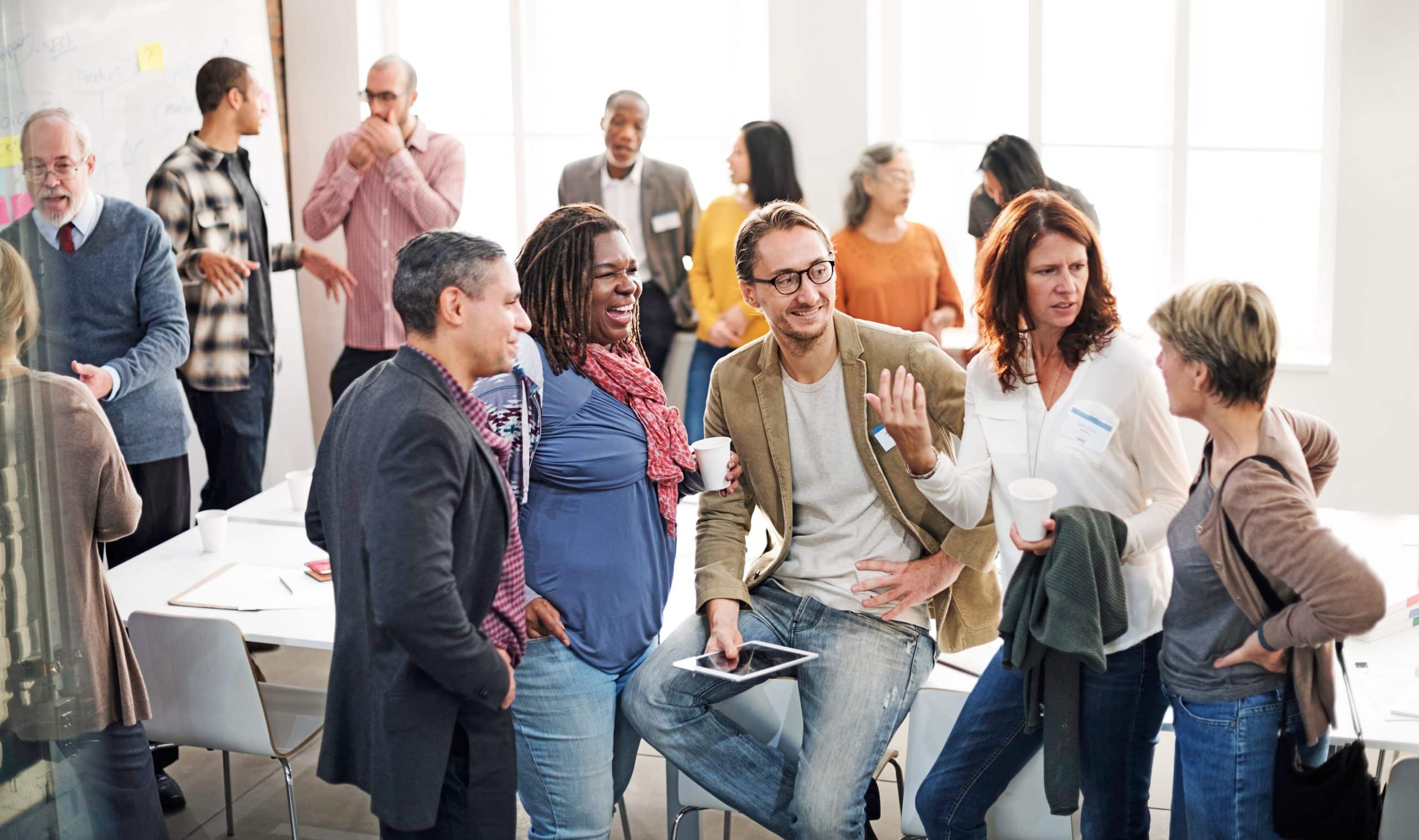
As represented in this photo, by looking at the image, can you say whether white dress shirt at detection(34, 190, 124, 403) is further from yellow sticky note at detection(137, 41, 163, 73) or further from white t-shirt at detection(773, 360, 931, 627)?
white t-shirt at detection(773, 360, 931, 627)

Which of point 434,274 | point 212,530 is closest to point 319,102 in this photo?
point 212,530

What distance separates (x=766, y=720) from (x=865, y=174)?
2987 millimetres

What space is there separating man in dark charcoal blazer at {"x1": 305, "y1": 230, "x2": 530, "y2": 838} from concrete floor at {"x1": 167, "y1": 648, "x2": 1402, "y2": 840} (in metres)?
1.38

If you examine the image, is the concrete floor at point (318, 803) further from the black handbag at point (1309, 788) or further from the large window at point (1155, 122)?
the large window at point (1155, 122)

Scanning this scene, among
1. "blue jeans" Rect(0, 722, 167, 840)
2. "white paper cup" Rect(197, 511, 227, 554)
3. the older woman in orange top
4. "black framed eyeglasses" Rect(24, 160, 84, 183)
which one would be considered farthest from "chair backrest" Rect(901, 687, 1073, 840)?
the older woman in orange top

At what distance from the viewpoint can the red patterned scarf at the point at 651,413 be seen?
248 centimetres

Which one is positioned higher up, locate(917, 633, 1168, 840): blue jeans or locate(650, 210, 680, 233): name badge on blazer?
locate(650, 210, 680, 233): name badge on blazer

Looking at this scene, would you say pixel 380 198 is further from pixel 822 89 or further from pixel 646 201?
pixel 822 89

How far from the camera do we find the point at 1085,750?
7.54 ft

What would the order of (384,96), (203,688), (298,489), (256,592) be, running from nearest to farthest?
(203,688)
(256,592)
(298,489)
(384,96)

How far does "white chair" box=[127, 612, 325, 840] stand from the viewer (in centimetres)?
278

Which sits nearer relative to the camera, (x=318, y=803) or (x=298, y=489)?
(x=318, y=803)

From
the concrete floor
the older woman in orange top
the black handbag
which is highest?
the older woman in orange top

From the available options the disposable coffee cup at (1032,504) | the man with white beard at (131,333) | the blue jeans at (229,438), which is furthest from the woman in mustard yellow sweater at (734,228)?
the disposable coffee cup at (1032,504)
